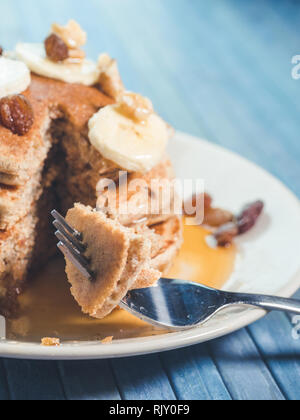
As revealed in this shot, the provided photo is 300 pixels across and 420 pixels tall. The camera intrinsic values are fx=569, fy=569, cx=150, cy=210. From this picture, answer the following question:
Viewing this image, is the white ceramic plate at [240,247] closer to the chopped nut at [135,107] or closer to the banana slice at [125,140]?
the banana slice at [125,140]

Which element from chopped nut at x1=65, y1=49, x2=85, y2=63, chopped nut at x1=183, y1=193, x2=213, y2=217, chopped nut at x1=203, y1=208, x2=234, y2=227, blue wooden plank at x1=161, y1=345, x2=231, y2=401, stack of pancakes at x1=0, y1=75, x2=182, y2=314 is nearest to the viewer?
blue wooden plank at x1=161, y1=345, x2=231, y2=401

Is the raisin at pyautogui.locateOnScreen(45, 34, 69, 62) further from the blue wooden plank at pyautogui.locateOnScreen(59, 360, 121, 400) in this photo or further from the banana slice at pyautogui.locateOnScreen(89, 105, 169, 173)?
the blue wooden plank at pyautogui.locateOnScreen(59, 360, 121, 400)

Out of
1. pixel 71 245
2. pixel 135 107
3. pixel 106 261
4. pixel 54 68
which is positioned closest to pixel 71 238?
pixel 71 245

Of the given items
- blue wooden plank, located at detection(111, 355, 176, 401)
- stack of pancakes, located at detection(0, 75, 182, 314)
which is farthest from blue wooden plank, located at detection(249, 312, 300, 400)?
stack of pancakes, located at detection(0, 75, 182, 314)

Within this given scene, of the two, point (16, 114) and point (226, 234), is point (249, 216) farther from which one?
point (16, 114)

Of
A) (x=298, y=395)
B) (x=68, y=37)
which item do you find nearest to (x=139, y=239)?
(x=298, y=395)
